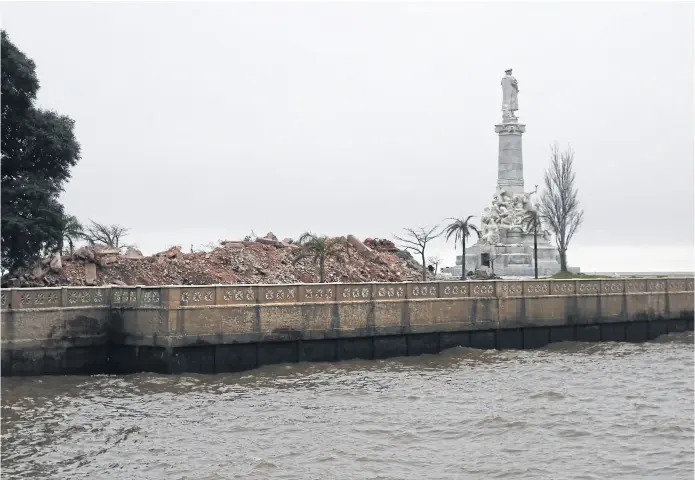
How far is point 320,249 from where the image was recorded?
1640 inches

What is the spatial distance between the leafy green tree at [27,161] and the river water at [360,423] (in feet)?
20.2

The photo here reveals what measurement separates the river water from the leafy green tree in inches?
242

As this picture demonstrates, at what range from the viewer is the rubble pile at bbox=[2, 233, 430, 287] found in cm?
3947

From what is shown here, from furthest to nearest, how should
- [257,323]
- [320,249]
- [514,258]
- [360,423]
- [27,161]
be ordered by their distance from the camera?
[514,258] < [320,249] < [27,161] < [257,323] < [360,423]

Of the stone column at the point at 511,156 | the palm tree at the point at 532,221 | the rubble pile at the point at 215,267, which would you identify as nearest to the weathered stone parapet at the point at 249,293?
the rubble pile at the point at 215,267

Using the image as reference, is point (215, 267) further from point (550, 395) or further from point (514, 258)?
point (514, 258)

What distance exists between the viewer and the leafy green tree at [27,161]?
3061cm

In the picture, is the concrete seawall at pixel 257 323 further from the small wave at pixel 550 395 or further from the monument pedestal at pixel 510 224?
the monument pedestal at pixel 510 224

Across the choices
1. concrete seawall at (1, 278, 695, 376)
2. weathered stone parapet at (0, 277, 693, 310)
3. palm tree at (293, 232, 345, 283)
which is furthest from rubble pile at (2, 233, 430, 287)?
concrete seawall at (1, 278, 695, 376)

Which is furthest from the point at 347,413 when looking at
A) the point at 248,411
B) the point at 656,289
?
the point at 656,289

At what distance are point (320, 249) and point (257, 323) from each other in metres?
13.3

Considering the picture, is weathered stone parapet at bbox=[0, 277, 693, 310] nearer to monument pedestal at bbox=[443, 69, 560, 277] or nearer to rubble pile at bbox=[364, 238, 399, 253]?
rubble pile at bbox=[364, 238, 399, 253]

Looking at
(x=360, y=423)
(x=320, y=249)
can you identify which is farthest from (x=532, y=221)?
(x=360, y=423)

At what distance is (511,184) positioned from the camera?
2640 inches
